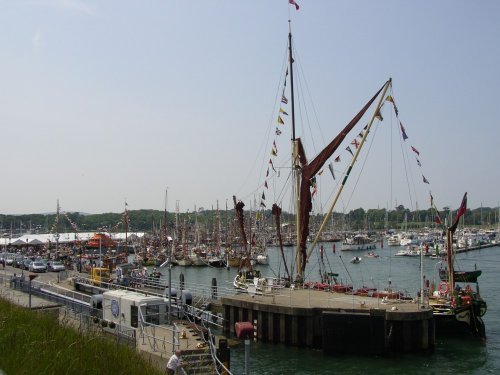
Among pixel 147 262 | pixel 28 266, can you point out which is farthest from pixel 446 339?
pixel 147 262

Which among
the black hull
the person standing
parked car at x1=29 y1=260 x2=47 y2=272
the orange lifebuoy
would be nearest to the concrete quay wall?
the black hull

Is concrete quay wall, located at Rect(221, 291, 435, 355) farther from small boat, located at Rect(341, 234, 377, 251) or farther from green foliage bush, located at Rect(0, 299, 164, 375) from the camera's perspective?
small boat, located at Rect(341, 234, 377, 251)

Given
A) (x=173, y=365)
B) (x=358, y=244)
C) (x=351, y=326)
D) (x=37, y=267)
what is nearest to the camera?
(x=173, y=365)

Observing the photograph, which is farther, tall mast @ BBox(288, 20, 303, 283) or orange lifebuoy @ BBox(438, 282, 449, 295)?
tall mast @ BBox(288, 20, 303, 283)

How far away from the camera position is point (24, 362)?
12188 mm

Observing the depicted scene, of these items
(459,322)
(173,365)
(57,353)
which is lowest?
(459,322)

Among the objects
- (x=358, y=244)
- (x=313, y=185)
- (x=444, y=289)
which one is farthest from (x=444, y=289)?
(x=358, y=244)

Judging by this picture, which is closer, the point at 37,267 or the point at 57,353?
the point at 57,353

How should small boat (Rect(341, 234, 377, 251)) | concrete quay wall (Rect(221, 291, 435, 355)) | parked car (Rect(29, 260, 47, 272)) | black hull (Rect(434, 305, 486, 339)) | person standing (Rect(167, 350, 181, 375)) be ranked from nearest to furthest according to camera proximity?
person standing (Rect(167, 350, 181, 375))
concrete quay wall (Rect(221, 291, 435, 355))
black hull (Rect(434, 305, 486, 339))
parked car (Rect(29, 260, 47, 272))
small boat (Rect(341, 234, 377, 251))

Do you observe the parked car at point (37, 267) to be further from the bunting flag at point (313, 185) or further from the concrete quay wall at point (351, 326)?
the concrete quay wall at point (351, 326)

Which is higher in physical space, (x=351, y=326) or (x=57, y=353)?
(x=57, y=353)

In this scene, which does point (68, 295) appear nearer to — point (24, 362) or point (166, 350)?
point (166, 350)

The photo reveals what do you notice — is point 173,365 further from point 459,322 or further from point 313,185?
point 313,185

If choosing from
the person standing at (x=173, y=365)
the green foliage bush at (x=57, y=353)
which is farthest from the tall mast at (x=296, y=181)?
the green foliage bush at (x=57, y=353)
